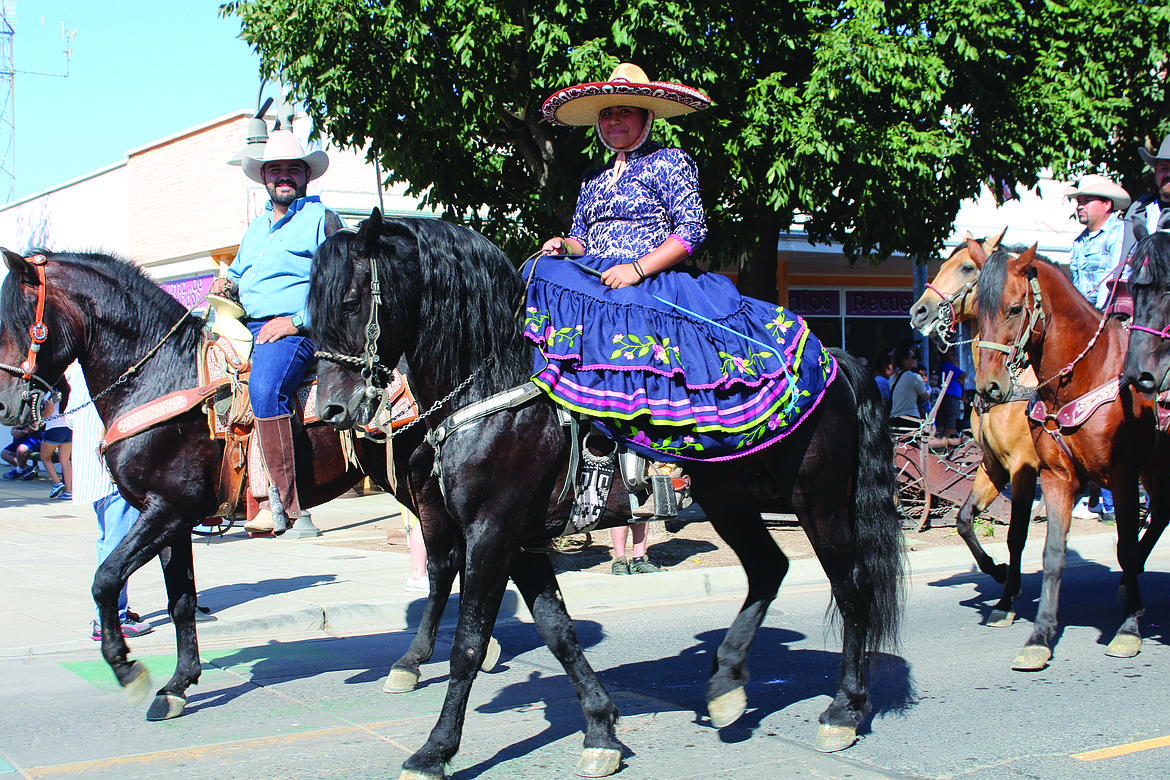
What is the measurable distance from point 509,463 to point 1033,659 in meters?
3.57

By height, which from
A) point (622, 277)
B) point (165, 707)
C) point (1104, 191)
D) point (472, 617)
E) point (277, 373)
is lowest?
point (165, 707)

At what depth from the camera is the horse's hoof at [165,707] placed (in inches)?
196

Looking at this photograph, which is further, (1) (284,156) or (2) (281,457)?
(1) (284,156)

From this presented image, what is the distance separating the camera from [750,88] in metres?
9.66

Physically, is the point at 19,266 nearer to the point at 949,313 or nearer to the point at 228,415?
the point at 228,415

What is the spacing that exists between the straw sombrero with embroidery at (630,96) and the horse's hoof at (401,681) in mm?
3211

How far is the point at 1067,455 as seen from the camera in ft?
20.2

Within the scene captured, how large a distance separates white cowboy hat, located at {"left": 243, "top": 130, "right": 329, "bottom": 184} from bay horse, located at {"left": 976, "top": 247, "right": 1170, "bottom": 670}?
164 inches

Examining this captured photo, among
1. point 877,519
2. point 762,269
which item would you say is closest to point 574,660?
point 877,519

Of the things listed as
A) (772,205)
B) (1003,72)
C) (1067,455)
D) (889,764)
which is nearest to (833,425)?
(889,764)

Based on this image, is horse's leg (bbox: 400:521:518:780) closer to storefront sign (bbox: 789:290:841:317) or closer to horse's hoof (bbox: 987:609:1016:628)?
horse's hoof (bbox: 987:609:1016:628)

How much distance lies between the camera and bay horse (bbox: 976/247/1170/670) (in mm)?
5992

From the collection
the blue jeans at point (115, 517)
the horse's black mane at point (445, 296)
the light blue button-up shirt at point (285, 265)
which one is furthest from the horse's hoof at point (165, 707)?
the horse's black mane at point (445, 296)

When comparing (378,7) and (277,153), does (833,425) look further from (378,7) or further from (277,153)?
(378,7)
